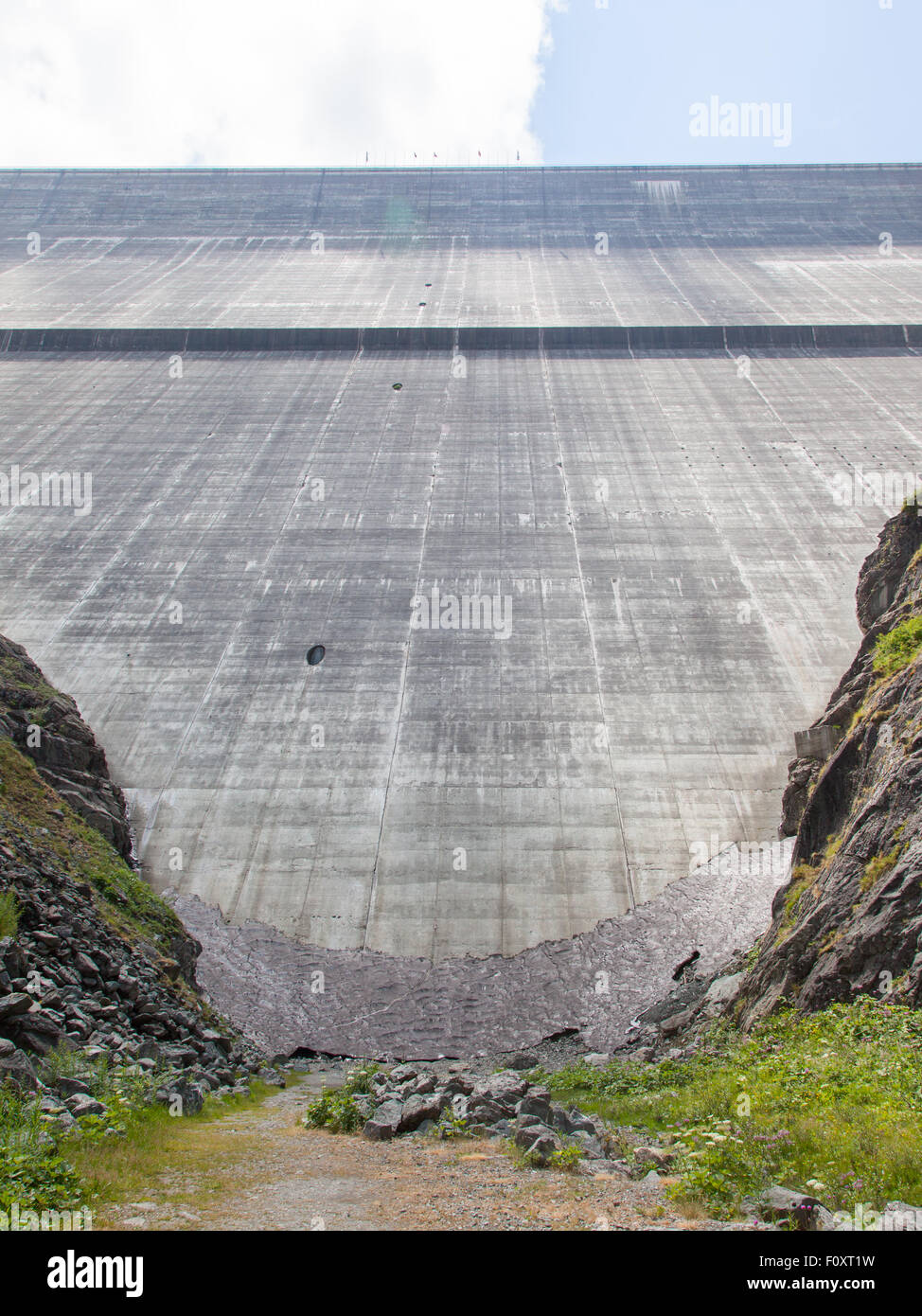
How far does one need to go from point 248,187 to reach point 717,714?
41857 mm

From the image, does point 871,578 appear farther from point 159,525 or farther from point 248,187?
point 248,187

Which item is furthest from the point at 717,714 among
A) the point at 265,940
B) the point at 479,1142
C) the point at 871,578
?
the point at 479,1142

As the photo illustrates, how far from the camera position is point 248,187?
47344mm

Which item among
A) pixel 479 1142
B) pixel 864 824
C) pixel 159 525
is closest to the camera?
pixel 479 1142

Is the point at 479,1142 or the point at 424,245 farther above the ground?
the point at 424,245

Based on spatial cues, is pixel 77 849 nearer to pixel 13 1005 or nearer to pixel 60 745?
pixel 60 745

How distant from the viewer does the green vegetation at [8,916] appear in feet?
28.5

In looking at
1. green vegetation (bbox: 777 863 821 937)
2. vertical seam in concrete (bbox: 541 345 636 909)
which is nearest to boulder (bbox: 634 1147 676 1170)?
green vegetation (bbox: 777 863 821 937)

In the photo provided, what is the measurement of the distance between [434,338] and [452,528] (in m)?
13.4
